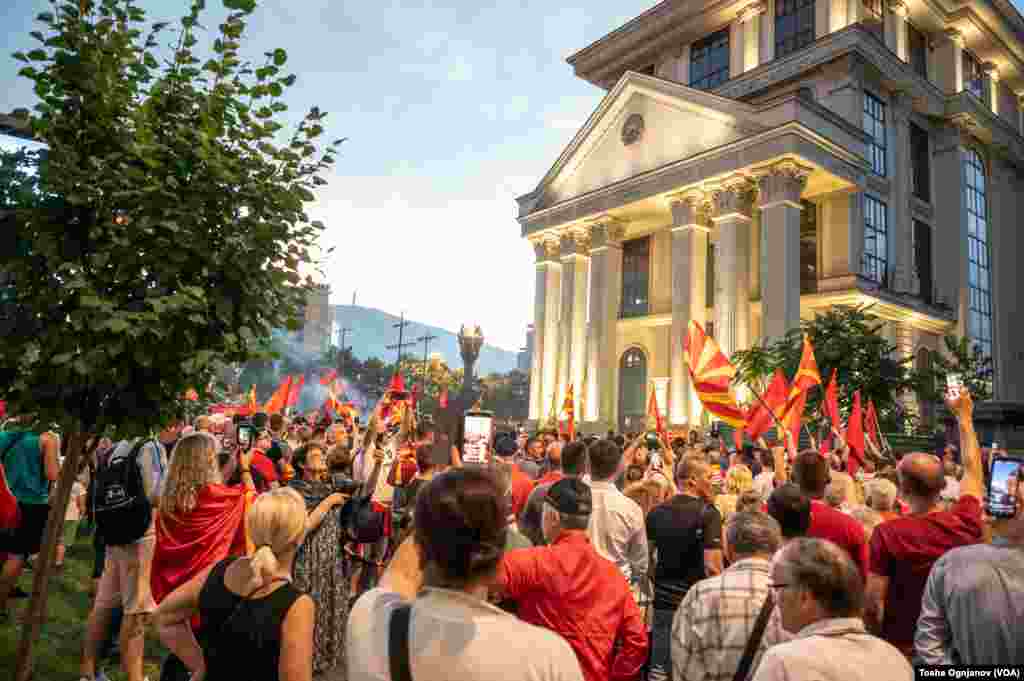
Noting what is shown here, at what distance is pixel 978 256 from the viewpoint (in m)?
36.3

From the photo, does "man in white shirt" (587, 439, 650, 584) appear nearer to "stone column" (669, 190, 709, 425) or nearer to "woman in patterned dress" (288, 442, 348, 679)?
"woman in patterned dress" (288, 442, 348, 679)

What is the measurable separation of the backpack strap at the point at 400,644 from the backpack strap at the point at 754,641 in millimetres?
1804

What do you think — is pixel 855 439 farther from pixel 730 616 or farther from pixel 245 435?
pixel 245 435

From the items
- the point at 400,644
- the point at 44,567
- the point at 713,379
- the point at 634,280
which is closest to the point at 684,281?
the point at 634,280

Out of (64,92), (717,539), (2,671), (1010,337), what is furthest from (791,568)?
(1010,337)

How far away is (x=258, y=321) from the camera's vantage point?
15.2 feet

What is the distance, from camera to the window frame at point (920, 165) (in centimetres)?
3388

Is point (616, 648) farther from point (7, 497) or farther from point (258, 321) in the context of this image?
point (7, 497)

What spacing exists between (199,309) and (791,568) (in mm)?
3690

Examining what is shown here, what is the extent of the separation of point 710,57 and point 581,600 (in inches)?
1662

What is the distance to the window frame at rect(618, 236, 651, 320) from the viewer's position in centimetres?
3572

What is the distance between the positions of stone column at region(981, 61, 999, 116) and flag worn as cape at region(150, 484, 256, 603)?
49240mm

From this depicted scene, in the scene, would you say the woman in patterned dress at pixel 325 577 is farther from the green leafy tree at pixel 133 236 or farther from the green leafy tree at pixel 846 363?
the green leafy tree at pixel 846 363

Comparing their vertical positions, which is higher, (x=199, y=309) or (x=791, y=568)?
(x=199, y=309)
